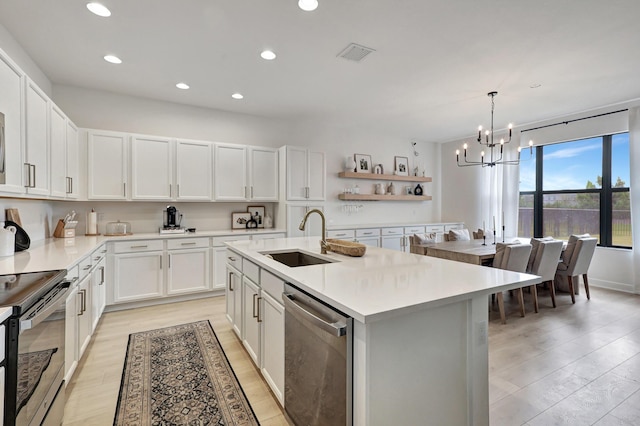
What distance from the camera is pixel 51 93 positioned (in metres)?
3.73

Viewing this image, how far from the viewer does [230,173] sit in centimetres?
454

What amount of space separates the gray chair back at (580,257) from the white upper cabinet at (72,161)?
604cm

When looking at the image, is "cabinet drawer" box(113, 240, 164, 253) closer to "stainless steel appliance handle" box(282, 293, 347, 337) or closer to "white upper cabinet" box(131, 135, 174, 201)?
"white upper cabinet" box(131, 135, 174, 201)

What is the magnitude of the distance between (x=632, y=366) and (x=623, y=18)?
277 cm

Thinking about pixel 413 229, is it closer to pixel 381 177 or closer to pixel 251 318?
pixel 381 177

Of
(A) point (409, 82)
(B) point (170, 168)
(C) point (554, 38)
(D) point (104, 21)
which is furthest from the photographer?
(B) point (170, 168)

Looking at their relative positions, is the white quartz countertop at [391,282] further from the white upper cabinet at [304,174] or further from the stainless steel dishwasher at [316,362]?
the white upper cabinet at [304,174]

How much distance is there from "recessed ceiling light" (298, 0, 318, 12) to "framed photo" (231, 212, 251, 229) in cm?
329

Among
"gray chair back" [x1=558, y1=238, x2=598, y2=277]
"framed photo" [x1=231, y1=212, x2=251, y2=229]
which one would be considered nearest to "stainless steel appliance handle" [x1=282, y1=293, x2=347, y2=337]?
"framed photo" [x1=231, y1=212, x2=251, y2=229]

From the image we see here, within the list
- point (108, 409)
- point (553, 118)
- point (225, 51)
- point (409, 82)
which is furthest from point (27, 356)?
point (553, 118)

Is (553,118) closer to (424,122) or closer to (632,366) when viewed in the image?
(424,122)

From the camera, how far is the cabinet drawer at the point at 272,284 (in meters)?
1.80

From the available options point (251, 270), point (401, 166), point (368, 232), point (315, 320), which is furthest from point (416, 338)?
point (401, 166)

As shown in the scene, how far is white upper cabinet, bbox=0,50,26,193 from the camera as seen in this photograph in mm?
1942
